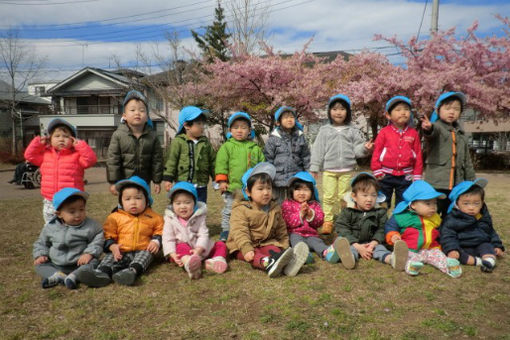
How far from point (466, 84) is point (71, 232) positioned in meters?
15.2

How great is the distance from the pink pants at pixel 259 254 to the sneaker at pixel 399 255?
3.49ft

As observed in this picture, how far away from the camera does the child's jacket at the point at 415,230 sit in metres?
3.44

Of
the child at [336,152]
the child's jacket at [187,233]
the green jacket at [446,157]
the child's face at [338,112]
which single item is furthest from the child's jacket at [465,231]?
the child's jacket at [187,233]

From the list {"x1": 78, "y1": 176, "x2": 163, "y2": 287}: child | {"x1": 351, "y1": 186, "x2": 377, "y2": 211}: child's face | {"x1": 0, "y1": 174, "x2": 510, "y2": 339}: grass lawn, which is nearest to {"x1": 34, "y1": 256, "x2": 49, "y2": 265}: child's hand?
{"x1": 0, "y1": 174, "x2": 510, "y2": 339}: grass lawn

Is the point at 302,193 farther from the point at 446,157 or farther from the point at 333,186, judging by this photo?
the point at 446,157

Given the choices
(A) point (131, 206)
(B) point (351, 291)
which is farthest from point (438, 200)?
(A) point (131, 206)

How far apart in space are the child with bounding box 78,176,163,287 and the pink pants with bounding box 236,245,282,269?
32.9 inches

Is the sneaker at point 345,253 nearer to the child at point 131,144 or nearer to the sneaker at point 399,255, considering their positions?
the sneaker at point 399,255

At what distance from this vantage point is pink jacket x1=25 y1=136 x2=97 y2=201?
140 inches

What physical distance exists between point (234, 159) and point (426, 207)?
85.0 inches

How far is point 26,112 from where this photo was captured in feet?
92.6

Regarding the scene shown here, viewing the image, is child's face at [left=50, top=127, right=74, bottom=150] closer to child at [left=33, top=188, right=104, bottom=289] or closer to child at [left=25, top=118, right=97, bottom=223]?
child at [left=25, top=118, right=97, bottom=223]

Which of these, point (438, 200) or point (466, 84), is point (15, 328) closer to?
point (438, 200)

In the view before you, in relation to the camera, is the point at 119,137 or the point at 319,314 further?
the point at 119,137
